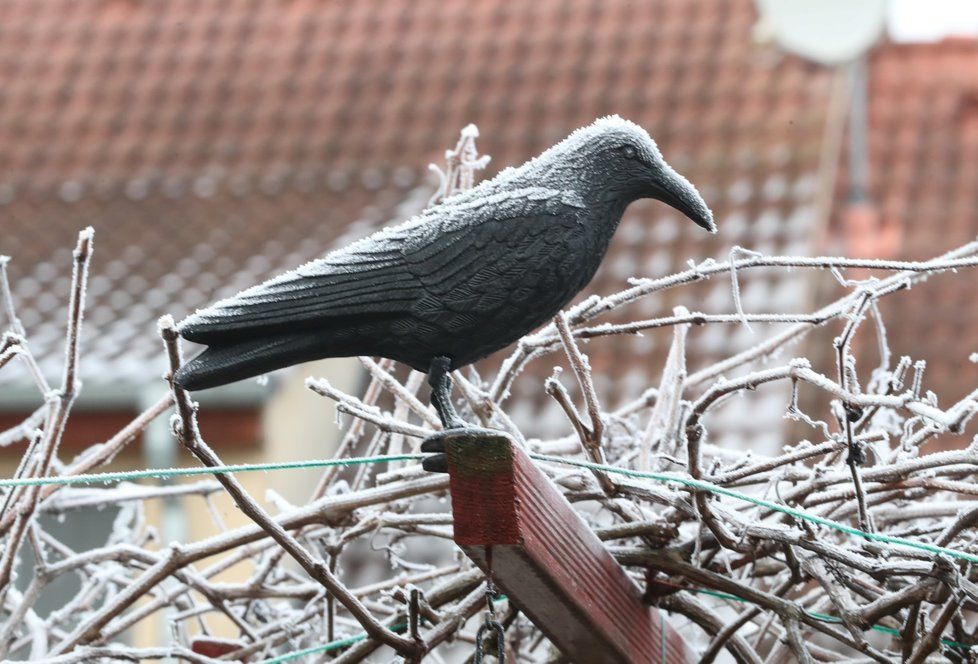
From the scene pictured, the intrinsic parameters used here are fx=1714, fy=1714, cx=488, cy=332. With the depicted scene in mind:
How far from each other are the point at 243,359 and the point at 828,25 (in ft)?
17.3

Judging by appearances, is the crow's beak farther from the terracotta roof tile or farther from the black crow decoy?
the terracotta roof tile

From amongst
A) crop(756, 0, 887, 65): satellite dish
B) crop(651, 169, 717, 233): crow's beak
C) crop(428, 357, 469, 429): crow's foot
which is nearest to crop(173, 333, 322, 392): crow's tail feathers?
crop(428, 357, 469, 429): crow's foot

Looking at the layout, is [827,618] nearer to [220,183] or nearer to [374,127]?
[220,183]

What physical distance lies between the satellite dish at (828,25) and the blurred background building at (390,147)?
0.20m

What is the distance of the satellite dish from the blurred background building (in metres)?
0.20

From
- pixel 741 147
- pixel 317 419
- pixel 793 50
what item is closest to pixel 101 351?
pixel 317 419

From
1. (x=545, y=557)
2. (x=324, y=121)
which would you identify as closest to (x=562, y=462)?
(x=545, y=557)

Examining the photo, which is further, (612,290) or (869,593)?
(612,290)

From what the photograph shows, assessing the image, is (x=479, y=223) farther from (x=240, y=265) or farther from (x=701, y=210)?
(x=240, y=265)

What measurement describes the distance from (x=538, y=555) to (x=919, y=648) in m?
0.49

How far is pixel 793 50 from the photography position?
6719 millimetres

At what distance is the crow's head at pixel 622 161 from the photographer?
1908 mm

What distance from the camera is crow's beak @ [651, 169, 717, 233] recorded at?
194 cm

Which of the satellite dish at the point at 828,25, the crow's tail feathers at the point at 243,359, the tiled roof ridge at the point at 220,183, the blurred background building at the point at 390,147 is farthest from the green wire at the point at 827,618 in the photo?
the satellite dish at the point at 828,25
